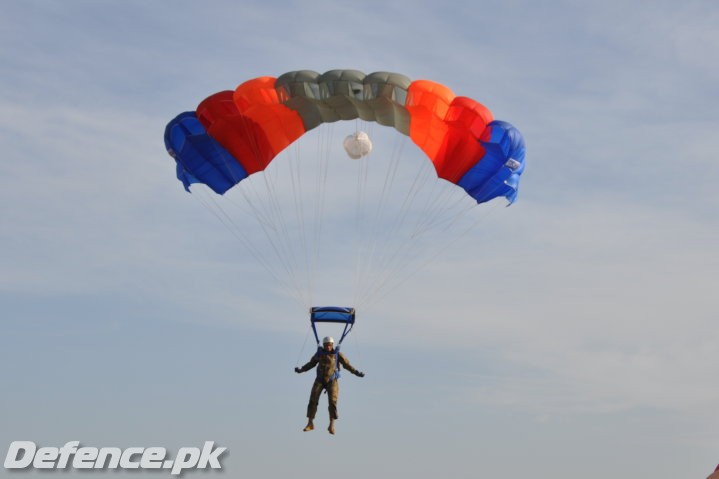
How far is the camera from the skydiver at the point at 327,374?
2680cm

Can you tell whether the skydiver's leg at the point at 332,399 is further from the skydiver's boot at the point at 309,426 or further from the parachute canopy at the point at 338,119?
the parachute canopy at the point at 338,119

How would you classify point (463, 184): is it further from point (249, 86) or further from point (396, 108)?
point (249, 86)

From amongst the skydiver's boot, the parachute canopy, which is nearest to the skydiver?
the skydiver's boot

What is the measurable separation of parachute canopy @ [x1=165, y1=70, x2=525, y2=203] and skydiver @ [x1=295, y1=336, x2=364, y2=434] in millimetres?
4811

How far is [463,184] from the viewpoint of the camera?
1144 inches

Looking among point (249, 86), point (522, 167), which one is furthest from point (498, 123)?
point (249, 86)

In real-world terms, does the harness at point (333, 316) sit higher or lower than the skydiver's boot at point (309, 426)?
higher

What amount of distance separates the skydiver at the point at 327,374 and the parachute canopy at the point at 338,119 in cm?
481

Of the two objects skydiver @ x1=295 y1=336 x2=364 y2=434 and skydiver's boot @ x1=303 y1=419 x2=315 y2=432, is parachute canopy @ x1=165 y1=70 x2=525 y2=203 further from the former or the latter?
skydiver's boot @ x1=303 y1=419 x2=315 y2=432

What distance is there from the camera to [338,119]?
Result: 1134 inches

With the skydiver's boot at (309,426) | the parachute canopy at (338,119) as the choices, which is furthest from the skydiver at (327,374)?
the parachute canopy at (338,119)

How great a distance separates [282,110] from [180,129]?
2.29 m

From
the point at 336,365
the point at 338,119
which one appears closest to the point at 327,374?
the point at 336,365

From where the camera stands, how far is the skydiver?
26797mm
